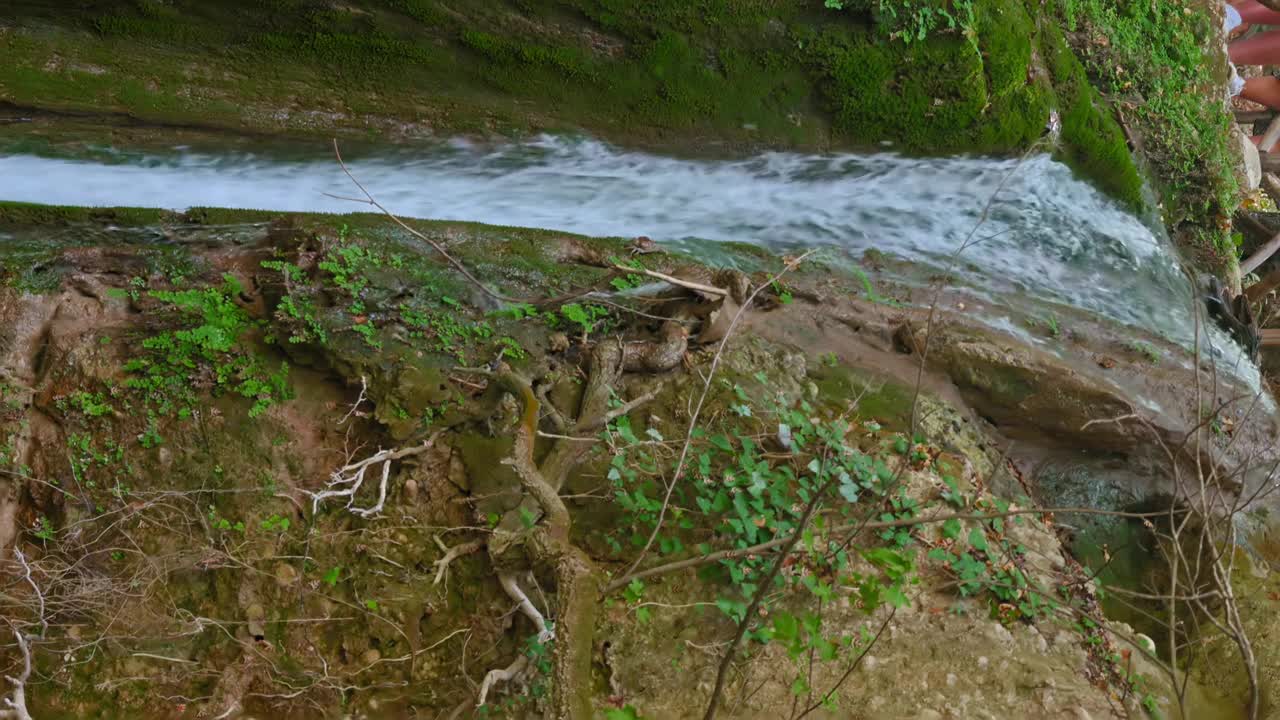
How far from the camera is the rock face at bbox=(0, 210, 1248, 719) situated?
336 cm

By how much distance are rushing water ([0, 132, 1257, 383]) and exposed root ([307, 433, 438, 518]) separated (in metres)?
1.92

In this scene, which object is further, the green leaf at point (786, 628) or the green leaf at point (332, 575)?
→ the green leaf at point (332, 575)

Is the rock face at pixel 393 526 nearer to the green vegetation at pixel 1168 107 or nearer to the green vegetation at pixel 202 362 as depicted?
the green vegetation at pixel 202 362

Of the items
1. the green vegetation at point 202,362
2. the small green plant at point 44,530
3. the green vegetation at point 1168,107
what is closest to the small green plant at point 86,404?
the green vegetation at point 202,362

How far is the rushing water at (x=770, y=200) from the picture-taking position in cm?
480

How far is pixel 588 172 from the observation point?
17.5 feet

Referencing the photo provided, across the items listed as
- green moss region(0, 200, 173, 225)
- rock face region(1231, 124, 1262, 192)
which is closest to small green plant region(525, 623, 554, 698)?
green moss region(0, 200, 173, 225)

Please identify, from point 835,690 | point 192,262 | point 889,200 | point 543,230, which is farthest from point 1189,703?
point 192,262

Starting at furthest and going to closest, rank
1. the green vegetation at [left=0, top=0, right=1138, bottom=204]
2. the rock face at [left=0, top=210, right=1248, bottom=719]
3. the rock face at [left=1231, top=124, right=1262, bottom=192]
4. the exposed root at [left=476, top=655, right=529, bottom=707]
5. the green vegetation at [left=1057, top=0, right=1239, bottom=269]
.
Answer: the rock face at [left=1231, top=124, right=1262, bottom=192], the green vegetation at [left=1057, top=0, right=1239, bottom=269], the green vegetation at [left=0, top=0, right=1138, bottom=204], the rock face at [left=0, top=210, right=1248, bottom=719], the exposed root at [left=476, top=655, right=529, bottom=707]

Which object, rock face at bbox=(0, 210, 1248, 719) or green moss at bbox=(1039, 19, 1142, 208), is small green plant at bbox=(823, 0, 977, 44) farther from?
rock face at bbox=(0, 210, 1248, 719)

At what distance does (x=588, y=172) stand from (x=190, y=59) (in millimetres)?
2561

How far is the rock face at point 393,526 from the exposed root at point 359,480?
0.03m

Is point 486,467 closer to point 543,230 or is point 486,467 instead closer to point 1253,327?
point 543,230

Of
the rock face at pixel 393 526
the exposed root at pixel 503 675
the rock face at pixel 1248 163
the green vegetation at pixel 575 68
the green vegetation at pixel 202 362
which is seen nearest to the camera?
the exposed root at pixel 503 675
